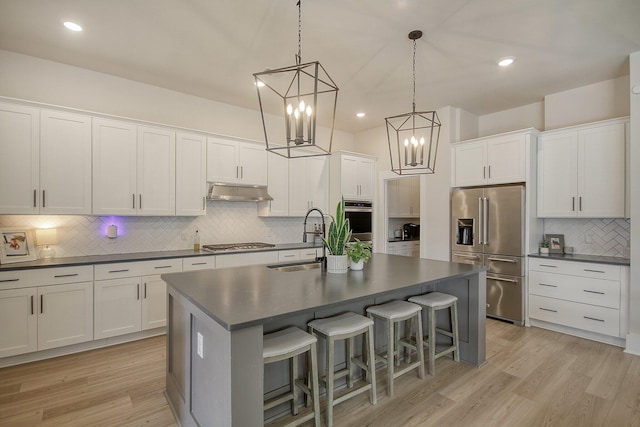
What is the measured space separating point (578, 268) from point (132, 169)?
532 cm

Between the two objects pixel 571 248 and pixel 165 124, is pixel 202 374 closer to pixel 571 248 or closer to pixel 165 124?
pixel 165 124

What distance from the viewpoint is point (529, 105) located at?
473cm

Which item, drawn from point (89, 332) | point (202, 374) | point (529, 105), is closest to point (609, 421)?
point (202, 374)

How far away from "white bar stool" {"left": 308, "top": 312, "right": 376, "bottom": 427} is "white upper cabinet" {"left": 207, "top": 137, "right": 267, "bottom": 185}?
2801 mm

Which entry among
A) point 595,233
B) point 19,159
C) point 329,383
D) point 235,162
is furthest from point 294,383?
point 595,233

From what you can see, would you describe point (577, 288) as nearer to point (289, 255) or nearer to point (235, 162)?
point (289, 255)

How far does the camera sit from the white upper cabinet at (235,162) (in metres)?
4.30

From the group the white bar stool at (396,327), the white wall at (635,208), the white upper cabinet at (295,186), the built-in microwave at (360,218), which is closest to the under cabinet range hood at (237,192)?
the white upper cabinet at (295,186)

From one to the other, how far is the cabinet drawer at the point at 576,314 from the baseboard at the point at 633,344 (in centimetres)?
15

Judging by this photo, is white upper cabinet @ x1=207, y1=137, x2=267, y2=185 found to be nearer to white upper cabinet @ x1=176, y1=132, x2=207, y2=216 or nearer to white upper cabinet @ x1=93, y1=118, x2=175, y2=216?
white upper cabinet @ x1=176, y1=132, x2=207, y2=216

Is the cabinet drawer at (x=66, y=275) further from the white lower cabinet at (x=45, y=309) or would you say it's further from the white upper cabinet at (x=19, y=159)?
the white upper cabinet at (x=19, y=159)

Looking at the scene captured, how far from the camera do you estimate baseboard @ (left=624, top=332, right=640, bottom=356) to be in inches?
127

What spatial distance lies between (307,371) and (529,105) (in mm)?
4870

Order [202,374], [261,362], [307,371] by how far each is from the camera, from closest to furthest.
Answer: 1. [261,362]
2. [202,374]
3. [307,371]
